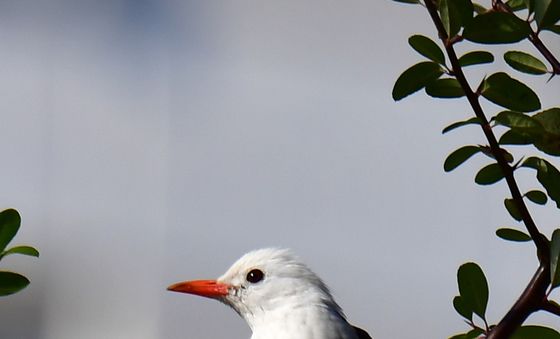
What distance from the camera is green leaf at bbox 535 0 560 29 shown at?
2.87 m

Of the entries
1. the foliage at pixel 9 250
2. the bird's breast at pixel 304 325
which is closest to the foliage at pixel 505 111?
the foliage at pixel 9 250

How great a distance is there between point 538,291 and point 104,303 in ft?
54.2

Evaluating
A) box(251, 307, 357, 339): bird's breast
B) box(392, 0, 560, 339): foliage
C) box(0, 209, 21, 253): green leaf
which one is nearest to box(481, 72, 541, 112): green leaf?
box(392, 0, 560, 339): foliage

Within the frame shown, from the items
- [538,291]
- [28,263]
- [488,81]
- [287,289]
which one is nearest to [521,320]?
[538,291]

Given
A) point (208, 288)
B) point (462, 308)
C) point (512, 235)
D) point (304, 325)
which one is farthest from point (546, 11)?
point (208, 288)

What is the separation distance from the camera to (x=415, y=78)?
301 centimetres

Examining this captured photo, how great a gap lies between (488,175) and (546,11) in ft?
1.56

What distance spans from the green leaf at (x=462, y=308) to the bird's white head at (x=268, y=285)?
2.06m

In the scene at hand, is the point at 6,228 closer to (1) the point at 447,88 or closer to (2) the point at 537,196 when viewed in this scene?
(1) the point at 447,88

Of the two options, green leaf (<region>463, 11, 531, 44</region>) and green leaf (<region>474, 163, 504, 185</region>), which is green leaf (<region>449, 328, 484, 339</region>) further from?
green leaf (<region>463, 11, 531, 44</region>)

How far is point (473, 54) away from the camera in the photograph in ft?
10.2

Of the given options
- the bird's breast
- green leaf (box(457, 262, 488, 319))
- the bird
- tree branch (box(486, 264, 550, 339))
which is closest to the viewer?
tree branch (box(486, 264, 550, 339))

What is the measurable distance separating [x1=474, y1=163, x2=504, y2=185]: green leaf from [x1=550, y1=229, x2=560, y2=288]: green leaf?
409 mm

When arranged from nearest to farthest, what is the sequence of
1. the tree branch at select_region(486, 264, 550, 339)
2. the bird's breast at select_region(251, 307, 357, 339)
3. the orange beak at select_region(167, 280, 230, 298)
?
the tree branch at select_region(486, 264, 550, 339), the bird's breast at select_region(251, 307, 357, 339), the orange beak at select_region(167, 280, 230, 298)
